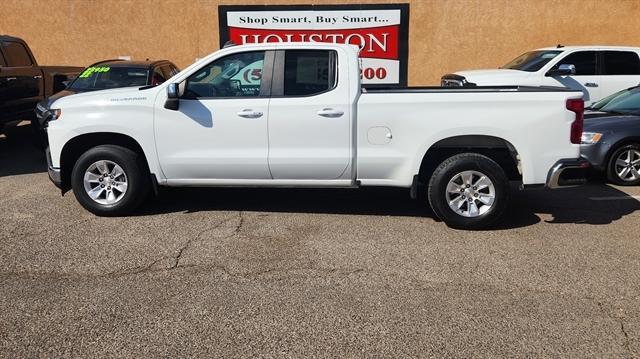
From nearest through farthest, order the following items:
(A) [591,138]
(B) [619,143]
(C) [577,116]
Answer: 1. (C) [577,116]
2. (B) [619,143]
3. (A) [591,138]

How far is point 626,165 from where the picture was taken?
7.43 m

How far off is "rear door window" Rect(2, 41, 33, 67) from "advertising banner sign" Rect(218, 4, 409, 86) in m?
4.95

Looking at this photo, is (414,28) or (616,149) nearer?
(616,149)

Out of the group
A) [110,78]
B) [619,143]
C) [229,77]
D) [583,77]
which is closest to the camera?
[229,77]

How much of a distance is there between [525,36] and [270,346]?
40.3ft

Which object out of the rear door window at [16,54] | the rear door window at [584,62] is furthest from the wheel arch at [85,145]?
the rear door window at [584,62]

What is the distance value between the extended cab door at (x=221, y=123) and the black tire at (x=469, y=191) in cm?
170

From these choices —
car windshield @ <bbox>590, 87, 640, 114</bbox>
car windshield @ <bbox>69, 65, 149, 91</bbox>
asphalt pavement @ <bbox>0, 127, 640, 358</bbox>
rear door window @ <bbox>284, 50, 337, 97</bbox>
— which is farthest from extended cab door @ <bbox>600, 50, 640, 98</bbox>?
car windshield @ <bbox>69, 65, 149, 91</bbox>

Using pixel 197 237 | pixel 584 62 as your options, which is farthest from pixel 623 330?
pixel 584 62

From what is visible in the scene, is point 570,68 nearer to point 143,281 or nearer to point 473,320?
point 473,320

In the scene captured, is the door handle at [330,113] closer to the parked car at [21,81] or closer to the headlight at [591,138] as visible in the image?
the headlight at [591,138]

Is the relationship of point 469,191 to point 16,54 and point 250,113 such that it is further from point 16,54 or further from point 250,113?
point 16,54

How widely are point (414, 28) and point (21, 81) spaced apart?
8763mm

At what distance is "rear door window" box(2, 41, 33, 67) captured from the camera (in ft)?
31.5
